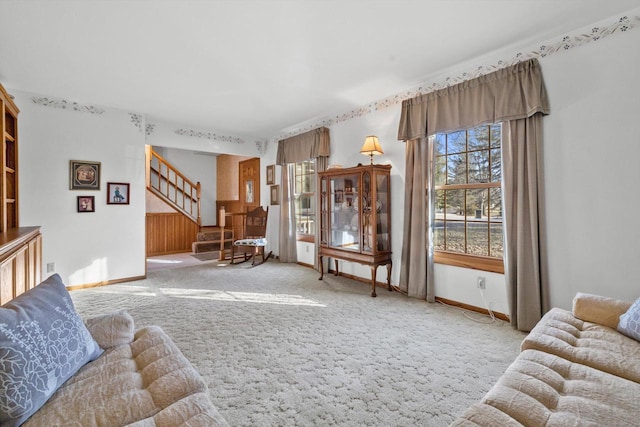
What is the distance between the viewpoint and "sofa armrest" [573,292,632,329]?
1759 millimetres

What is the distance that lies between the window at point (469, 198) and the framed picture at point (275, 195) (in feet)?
10.7

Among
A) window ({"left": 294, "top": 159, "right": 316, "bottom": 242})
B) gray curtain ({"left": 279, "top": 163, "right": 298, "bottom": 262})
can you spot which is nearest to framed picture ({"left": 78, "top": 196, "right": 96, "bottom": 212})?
gray curtain ({"left": 279, "top": 163, "right": 298, "bottom": 262})

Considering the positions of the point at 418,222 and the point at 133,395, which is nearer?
the point at 133,395

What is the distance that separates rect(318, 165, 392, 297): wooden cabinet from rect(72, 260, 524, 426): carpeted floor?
1.53 feet

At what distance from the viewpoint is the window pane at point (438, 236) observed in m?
3.51

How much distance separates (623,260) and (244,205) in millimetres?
6620

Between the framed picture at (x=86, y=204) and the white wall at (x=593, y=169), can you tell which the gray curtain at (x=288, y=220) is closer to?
the framed picture at (x=86, y=204)

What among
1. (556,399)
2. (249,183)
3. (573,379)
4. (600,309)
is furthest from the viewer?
(249,183)

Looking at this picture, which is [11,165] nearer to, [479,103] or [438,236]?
[438,236]

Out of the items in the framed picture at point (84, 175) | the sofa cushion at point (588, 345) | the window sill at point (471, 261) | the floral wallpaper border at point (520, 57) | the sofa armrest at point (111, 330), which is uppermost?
the floral wallpaper border at point (520, 57)

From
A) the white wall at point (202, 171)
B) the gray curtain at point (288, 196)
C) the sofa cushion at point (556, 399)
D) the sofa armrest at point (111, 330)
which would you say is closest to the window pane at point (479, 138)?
the sofa cushion at point (556, 399)

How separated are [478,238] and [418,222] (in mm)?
617

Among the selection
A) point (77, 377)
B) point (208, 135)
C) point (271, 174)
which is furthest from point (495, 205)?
point (208, 135)

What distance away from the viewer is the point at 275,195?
20.1 ft
